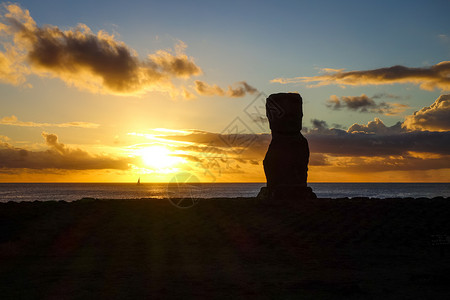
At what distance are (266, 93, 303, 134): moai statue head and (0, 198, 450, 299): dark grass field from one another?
466 centimetres

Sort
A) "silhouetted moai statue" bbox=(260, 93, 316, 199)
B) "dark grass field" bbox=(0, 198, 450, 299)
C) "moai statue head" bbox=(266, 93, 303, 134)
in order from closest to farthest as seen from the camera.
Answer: "dark grass field" bbox=(0, 198, 450, 299) < "silhouetted moai statue" bbox=(260, 93, 316, 199) < "moai statue head" bbox=(266, 93, 303, 134)

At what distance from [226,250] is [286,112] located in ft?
40.7

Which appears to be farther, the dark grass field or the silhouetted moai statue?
the silhouetted moai statue

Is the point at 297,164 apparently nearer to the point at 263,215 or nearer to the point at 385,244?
the point at 263,215

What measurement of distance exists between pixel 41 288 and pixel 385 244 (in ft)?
37.7

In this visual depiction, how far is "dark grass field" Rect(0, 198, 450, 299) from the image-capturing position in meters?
9.69

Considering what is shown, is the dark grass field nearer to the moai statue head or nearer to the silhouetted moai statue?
the silhouetted moai statue

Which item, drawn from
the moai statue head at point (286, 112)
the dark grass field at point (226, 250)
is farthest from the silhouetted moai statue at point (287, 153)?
the dark grass field at point (226, 250)

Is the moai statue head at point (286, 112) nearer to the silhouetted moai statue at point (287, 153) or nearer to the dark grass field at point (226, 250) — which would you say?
the silhouetted moai statue at point (287, 153)

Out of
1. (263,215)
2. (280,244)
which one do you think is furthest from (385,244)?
(263,215)

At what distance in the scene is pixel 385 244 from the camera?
15.5 meters

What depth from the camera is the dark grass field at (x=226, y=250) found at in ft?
31.8

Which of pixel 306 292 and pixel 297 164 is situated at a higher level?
pixel 297 164

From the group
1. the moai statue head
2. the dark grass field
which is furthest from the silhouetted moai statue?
the dark grass field
